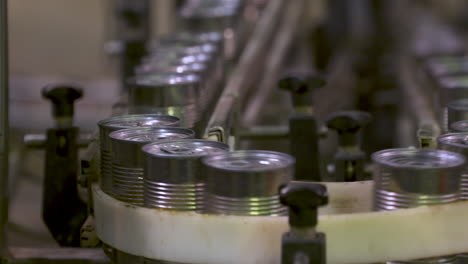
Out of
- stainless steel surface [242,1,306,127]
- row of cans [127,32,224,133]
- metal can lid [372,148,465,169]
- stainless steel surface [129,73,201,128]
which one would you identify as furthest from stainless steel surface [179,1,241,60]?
metal can lid [372,148,465,169]

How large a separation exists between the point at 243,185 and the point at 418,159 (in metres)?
0.25

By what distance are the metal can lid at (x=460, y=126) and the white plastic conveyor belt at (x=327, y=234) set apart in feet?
0.64

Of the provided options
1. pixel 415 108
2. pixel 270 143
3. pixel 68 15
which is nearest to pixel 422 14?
pixel 68 15

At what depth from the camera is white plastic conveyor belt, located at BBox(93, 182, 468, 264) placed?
0.93 m

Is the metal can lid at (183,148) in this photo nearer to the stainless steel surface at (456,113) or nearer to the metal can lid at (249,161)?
the metal can lid at (249,161)

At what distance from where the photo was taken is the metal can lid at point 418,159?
3.09 ft

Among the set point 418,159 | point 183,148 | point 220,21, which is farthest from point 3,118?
point 220,21

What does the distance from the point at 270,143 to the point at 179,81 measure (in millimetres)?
1339

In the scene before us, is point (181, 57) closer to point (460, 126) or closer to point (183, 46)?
point (183, 46)

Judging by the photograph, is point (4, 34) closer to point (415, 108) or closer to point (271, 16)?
point (415, 108)

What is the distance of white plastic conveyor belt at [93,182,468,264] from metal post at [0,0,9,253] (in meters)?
0.33

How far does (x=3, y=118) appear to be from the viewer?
1.19 meters

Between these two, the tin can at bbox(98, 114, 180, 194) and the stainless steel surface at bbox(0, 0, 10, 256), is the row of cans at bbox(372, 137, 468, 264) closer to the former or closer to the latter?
the tin can at bbox(98, 114, 180, 194)

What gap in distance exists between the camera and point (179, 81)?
1392mm
